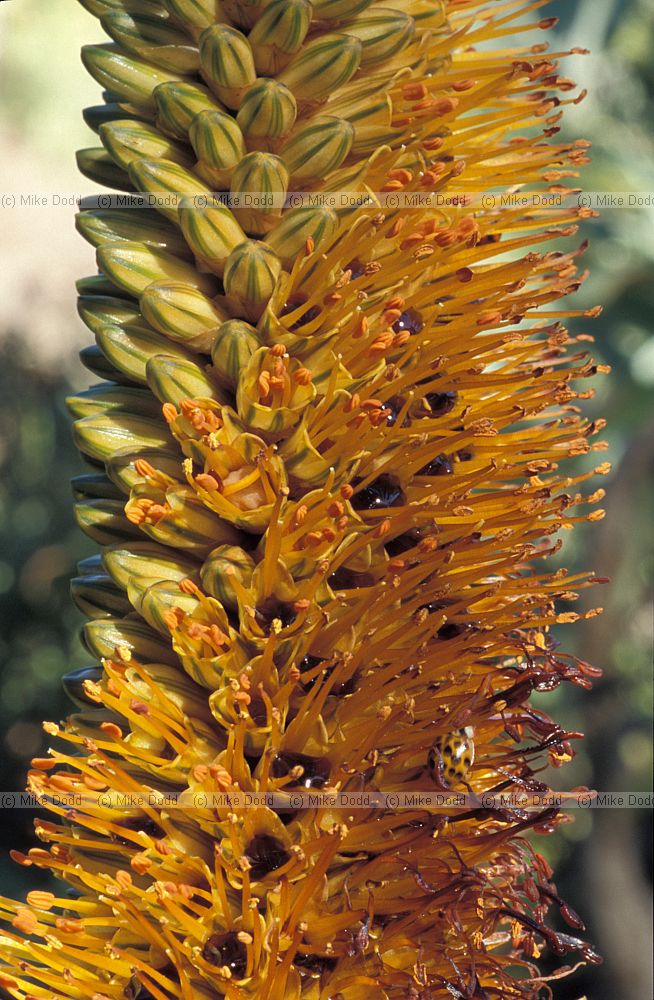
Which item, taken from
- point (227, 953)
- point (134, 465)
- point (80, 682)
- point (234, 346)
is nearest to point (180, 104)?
point (234, 346)

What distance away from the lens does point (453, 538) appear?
4.42ft

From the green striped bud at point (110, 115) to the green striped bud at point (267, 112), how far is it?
14 centimetres

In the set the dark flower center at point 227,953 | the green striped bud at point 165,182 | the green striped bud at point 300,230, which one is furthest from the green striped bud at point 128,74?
the dark flower center at point 227,953

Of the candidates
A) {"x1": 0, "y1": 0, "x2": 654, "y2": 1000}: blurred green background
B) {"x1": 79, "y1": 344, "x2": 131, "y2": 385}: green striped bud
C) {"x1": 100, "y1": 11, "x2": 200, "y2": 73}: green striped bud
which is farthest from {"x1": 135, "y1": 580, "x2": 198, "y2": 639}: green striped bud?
{"x1": 0, "y1": 0, "x2": 654, "y2": 1000}: blurred green background

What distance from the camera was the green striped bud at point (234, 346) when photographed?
1256 mm

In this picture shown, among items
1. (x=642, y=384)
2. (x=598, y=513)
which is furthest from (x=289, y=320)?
(x=642, y=384)

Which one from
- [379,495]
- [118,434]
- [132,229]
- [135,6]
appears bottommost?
[379,495]

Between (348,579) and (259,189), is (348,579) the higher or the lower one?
the lower one

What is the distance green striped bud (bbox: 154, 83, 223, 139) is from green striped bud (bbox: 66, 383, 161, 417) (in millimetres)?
295

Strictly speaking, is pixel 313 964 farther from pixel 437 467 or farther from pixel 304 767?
pixel 437 467

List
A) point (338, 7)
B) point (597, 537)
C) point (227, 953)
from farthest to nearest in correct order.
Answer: point (597, 537), point (338, 7), point (227, 953)

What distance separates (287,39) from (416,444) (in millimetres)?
464

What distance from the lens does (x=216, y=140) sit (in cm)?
128

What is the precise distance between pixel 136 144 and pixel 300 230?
214mm
